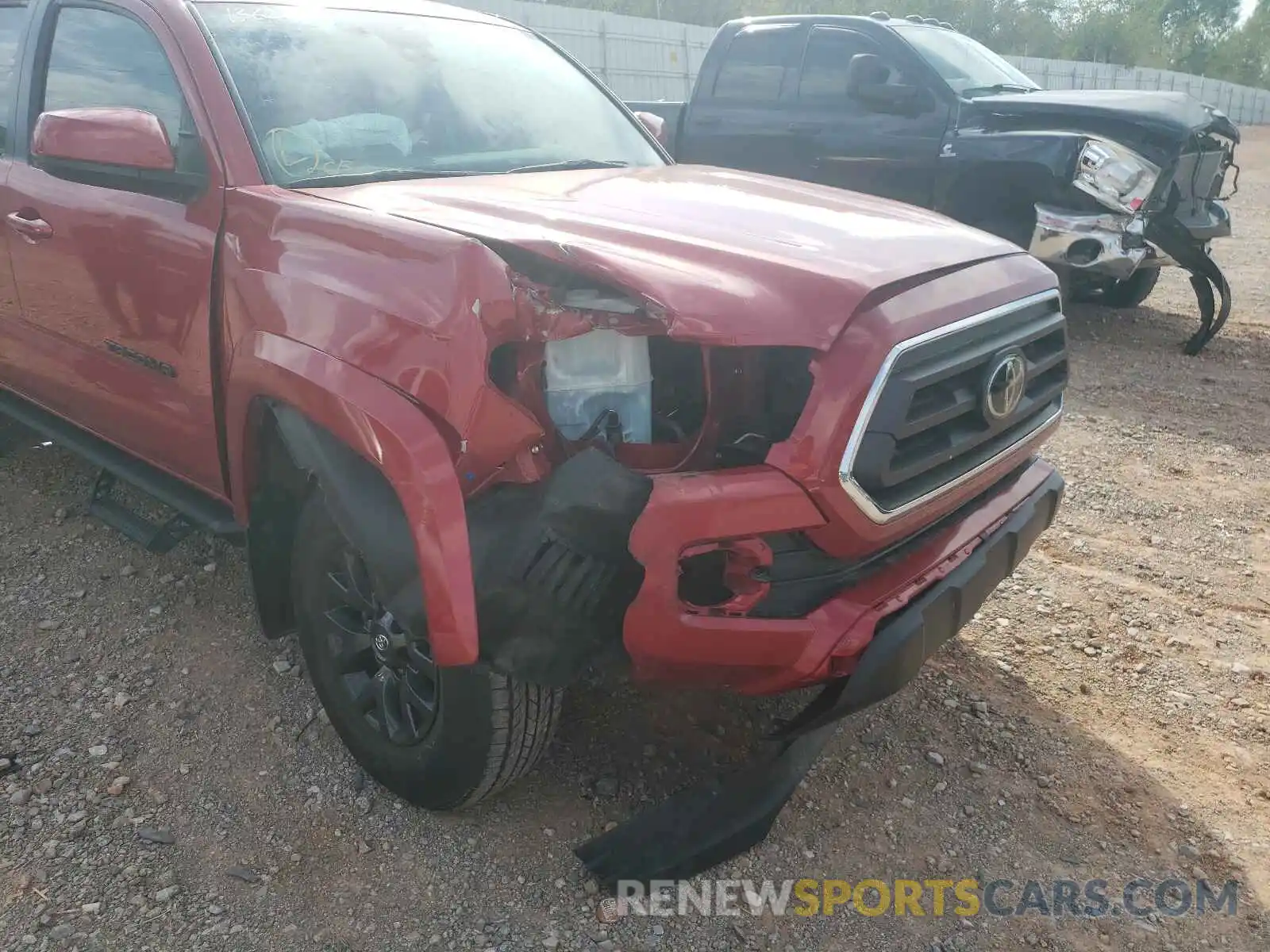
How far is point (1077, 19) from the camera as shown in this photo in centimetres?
5294

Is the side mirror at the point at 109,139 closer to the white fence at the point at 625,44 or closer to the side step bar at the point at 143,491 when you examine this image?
the side step bar at the point at 143,491

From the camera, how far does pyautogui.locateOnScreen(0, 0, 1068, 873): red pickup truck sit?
1.96 meters

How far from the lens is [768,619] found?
2.03 m

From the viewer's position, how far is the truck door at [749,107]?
7492 mm

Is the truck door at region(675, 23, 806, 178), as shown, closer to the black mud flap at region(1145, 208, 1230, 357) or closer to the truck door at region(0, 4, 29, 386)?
the black mud flap at region(1145, 208, 1230, 357)

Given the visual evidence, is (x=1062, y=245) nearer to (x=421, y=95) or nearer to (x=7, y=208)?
(x=421, y=95)

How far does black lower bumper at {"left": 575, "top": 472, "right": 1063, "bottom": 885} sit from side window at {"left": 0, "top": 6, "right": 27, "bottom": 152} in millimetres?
3092

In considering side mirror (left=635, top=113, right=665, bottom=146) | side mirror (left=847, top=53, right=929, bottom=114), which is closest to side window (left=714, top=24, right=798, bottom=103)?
side mirror (left=847, top=53, right=929, bottom=114)

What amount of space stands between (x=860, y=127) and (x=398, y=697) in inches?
232

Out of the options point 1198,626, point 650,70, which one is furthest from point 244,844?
point 650,70

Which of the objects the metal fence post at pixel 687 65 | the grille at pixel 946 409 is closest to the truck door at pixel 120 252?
the grille at pixel 946 409

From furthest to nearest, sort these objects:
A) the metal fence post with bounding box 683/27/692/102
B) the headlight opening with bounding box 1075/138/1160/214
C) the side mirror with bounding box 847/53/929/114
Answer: the metal fence post with bounding box 683/27/692/102 → the side mirror with bounding box 847/53/929/114 → the headlight opening with bounding box 1075/138/1160/214

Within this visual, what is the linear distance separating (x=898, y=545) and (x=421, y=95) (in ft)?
6.27

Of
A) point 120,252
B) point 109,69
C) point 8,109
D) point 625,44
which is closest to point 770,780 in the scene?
point 120,252
